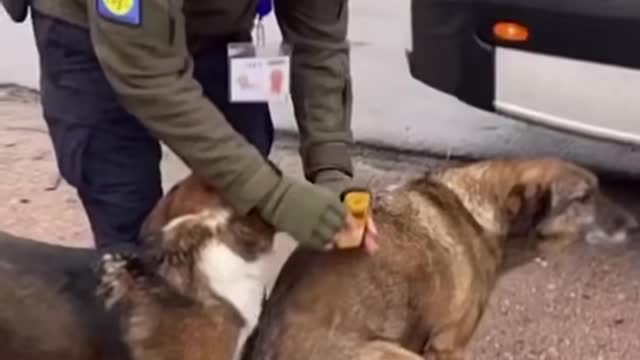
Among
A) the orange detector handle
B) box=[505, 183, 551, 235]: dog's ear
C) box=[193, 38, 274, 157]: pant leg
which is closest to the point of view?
the orange detector handle

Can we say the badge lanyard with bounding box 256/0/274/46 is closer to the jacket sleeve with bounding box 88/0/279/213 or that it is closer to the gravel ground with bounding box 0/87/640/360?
the jacket sleeve with bounding box 88/0/279/213

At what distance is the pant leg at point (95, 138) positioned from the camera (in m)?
3.92

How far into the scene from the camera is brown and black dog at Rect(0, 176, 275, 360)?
146 inches

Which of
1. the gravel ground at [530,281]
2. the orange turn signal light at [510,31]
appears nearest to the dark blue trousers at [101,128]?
the gravel ground at [530,281]

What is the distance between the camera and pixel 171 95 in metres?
3.58

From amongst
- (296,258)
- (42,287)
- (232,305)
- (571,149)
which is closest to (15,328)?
(42,287)

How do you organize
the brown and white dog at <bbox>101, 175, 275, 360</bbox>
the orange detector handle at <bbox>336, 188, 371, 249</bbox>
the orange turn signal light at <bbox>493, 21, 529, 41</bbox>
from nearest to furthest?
the brown and white dog at <bbox>101, 175, 275, 360</bbox> → the orange detector handle at <bbox>336, 188, 371, 249</bbox> → the orange turn signal light at <bbox>493, 21, 529, 41</bbox>

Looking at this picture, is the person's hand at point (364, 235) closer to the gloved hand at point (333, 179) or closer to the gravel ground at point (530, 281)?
the gloved hand at point (333, 179)

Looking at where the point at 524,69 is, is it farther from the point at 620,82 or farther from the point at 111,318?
the point at 111,318

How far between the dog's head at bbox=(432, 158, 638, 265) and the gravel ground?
48 cm

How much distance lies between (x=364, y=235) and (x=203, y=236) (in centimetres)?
41

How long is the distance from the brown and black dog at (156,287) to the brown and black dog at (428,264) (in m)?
0.16

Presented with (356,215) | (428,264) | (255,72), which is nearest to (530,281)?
(428,264)

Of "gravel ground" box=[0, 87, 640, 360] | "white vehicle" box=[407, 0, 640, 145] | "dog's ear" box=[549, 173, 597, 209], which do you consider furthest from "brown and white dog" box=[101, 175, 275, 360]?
"white vehicle" box=[407, 0, 640, 145]
